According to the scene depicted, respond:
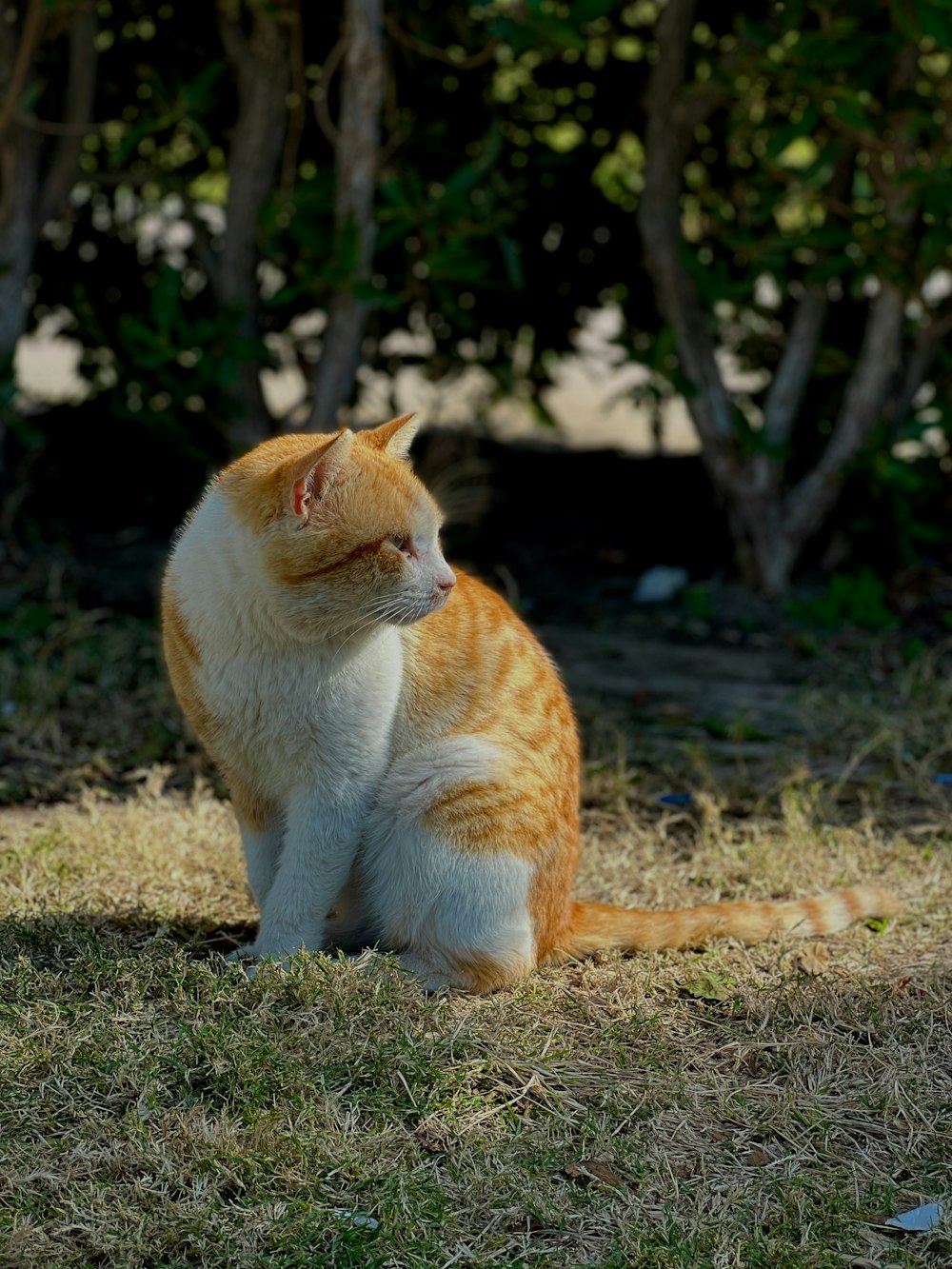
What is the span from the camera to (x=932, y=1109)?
8.67 ft

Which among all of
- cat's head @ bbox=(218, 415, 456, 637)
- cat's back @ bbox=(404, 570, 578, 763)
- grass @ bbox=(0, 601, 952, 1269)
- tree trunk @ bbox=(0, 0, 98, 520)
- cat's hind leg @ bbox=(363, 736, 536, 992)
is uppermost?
tree trunk @ bbox=(0, 0, 98, 520)

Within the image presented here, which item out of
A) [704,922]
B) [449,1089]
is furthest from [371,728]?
[704,922]

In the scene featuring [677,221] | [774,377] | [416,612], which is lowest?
[416,612]

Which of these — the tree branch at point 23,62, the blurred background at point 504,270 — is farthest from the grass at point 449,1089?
the tree branch at point 23,62

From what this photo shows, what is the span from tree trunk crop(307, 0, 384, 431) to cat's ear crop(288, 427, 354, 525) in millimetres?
2546

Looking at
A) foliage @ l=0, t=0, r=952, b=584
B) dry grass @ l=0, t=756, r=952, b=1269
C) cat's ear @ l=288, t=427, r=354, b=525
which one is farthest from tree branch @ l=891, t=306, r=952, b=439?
cat's ear @ l=288, t=427, r=354, b=525

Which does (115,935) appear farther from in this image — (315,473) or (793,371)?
(793,371)

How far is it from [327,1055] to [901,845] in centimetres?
182

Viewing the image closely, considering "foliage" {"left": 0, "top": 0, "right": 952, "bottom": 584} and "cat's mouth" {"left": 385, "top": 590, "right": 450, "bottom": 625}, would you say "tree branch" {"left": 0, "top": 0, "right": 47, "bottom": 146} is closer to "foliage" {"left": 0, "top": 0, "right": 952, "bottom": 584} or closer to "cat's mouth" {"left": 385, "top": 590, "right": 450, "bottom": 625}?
"foliage" {"left": 0, "top": 0, "right": 952, "bottom": 584}

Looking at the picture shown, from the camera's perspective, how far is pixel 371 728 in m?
2.88

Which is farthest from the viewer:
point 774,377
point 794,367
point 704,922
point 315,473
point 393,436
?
point 774,377

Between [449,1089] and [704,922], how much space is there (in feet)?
2.75

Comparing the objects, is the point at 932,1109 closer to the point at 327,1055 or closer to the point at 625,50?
the point at 327,1055

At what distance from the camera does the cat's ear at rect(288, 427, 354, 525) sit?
2672mm
